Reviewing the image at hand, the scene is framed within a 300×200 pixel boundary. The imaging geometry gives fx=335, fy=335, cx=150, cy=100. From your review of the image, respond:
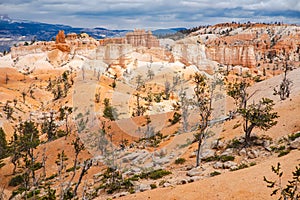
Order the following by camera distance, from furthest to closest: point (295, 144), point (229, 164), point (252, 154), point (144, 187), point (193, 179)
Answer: point (252, 154) < point (229, 164) < point (295, 144) < point (144, 187) < point (193, 179)

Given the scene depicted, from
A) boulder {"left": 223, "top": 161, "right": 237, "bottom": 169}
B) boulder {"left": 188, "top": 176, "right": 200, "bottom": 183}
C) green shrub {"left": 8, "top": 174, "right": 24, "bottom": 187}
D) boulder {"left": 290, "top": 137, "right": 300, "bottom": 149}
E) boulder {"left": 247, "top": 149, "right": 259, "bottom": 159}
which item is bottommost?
green shrub {"left": 8, "top": 174, "right": 24, "bottom": 187}

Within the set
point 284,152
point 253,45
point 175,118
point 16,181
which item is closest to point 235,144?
point 284,152

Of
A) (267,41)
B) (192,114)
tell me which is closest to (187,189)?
(192,114)

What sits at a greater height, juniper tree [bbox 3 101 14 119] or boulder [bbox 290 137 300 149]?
boulder [bbox 290 137 300 149]

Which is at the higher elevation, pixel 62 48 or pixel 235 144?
pixel 62 48

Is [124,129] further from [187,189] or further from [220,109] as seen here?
[187,189]

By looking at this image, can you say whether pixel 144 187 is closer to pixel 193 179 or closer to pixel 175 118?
pixel 193 179

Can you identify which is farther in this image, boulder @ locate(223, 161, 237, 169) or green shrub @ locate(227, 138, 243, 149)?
green shrub @ locate(227, 138, 243, 149)

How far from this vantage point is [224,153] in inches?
862

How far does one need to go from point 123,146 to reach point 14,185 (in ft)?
33.4

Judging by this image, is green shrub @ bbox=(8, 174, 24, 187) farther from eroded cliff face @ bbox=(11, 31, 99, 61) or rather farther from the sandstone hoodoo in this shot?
eroded cliff face @ bbox=(11, 31, 99, 61)

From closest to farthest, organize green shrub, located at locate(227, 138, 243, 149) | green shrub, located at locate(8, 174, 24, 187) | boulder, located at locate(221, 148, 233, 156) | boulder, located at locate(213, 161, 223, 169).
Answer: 1. boulder, located at locate(213, 161, 223, 169)
2. boulder, located at locate(221, 148, 233, 156)
3. green shrub, located at locate(227, 138, 243, 149)
4. green shrub, located at locate(8, 174, 24, 187)

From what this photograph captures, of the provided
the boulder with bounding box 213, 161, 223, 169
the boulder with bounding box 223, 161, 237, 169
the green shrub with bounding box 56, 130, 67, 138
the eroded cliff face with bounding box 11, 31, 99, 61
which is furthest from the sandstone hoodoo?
the eroded cliff face with bounding box 11, 31, 99, 61

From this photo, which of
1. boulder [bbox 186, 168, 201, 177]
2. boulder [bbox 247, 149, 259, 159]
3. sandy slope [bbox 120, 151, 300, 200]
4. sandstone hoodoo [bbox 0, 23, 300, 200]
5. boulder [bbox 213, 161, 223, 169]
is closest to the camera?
sandy slope [bbox 120, 151, 300, 200]
